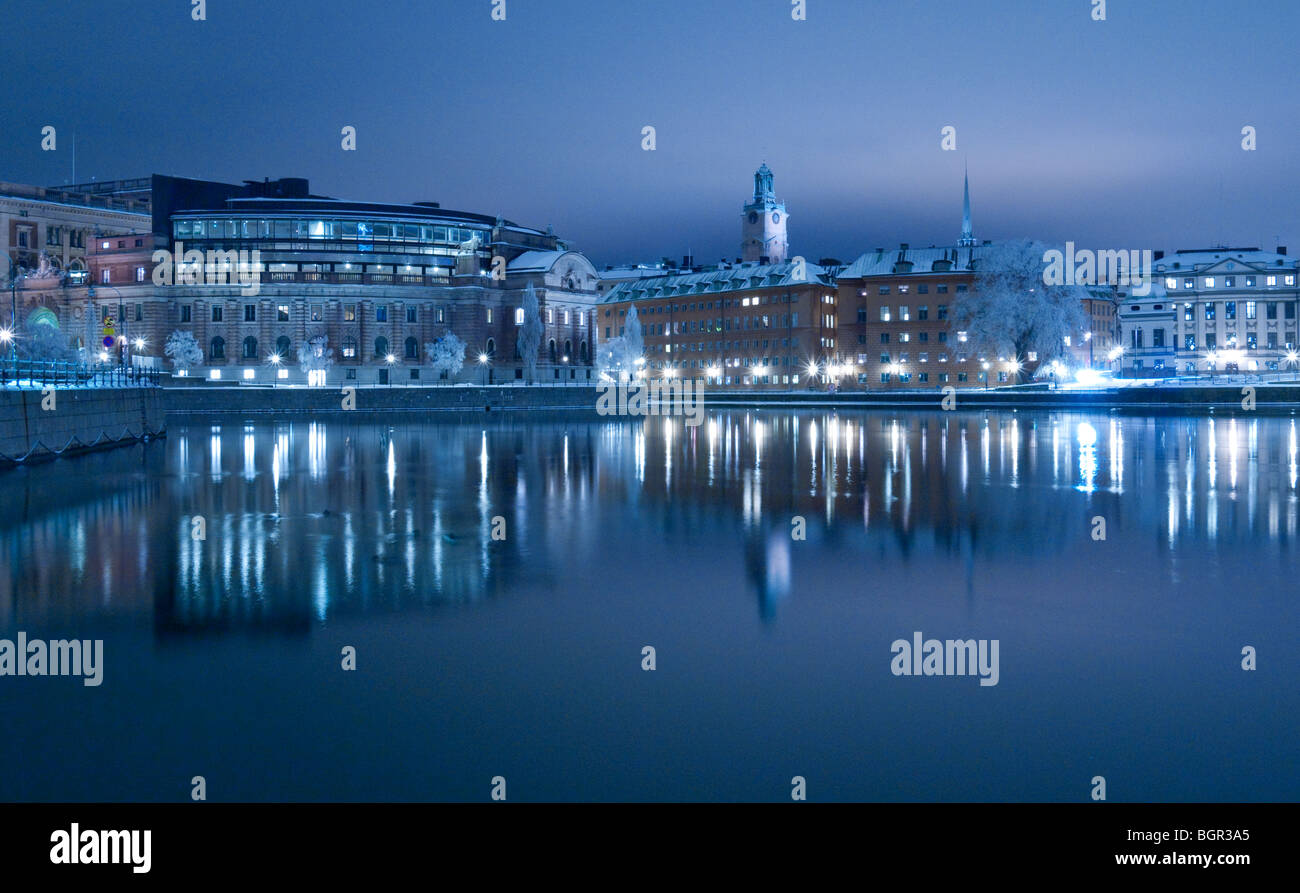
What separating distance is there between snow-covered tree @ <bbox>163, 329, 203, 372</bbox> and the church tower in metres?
84.8

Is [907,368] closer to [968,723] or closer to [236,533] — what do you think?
[236,533]

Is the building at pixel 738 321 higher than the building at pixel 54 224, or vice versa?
the building at pixel 54 224

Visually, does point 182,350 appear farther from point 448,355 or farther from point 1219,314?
point 1219,314

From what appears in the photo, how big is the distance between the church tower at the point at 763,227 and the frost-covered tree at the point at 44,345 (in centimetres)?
10220

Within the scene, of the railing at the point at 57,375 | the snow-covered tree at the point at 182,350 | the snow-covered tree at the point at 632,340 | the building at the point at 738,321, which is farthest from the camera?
the building at the point at 738,321

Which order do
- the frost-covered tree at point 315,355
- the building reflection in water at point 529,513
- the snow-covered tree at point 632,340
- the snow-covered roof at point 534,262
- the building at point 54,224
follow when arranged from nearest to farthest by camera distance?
1. the building reflection in water at point 529,513
2. the frost-covered tree at point 315,355
3. the building at point 54,224
4. the snow-covered roof at point 534,262
5. the snow-covered tree at point 632,340

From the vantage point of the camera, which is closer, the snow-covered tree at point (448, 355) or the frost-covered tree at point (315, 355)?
the frost-covered tree at point (315, 355)

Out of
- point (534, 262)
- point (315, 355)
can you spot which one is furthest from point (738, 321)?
point (315, 355)

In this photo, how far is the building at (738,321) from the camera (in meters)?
124

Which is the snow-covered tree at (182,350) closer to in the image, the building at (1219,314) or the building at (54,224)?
the building at (54,224)

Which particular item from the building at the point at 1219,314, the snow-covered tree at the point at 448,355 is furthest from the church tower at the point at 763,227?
the snow-covered tree at the point at 448,355

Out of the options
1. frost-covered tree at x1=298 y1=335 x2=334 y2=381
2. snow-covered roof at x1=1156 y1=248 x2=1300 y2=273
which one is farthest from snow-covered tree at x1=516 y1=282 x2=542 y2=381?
snow-covered roof at x1=1156 y1=248 x2=1300 y2=273

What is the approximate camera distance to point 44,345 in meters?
74.9
